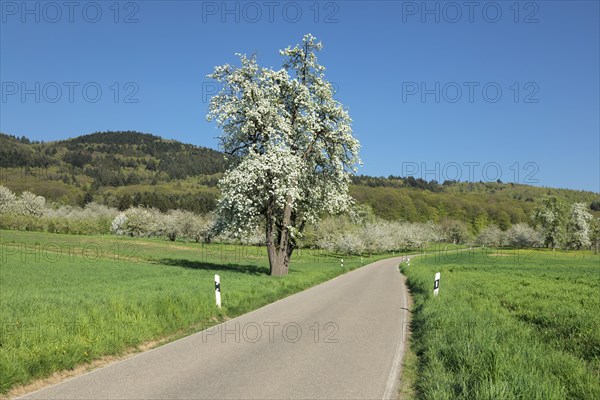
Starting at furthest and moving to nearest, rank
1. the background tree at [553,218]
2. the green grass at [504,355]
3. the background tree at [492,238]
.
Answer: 1. the background tree at [492,238]
2. the background tree at [553,218]
3. the green grass at [504,355]

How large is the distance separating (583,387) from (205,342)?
6.97 metres

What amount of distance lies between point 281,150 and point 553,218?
105m

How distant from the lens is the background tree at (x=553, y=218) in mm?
108312

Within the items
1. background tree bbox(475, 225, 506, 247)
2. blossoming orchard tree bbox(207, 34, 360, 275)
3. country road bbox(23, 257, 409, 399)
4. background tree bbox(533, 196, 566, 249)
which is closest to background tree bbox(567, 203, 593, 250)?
background tree bbox(533, 196, 566, 249)

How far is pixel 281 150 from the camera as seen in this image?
79.7ft

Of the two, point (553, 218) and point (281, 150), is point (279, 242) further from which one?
point (553, 218)

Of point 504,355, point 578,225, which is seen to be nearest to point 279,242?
point 504,355

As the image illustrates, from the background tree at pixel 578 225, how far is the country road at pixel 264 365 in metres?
120

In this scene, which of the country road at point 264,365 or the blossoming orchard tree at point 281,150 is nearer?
the country road at point 264,365

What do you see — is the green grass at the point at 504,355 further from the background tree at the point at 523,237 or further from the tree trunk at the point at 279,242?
the background tree at the point at 523,237

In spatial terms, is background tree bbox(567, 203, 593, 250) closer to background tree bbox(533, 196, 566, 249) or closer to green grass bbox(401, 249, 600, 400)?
background tree bbox(533, 196, 566, 249)

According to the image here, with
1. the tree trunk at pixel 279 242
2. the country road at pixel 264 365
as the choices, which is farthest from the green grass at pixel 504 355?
the tree trunk at pixel 279 242

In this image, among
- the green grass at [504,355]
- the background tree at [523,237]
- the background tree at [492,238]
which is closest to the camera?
the green grass at [504,355]

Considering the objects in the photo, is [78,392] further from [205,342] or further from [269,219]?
[269,219]
